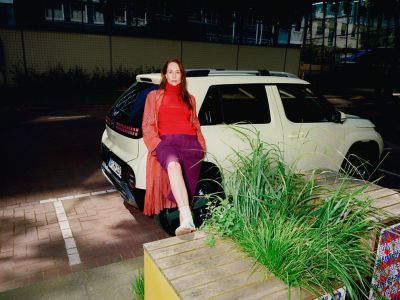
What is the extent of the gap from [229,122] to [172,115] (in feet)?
2.67

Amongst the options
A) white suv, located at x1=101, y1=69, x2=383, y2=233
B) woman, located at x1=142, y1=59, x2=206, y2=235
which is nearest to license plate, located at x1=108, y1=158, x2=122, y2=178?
white suv, located at x1=101, y1=69, x2=383, y2=233

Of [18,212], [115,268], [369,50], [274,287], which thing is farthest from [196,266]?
[369,50]

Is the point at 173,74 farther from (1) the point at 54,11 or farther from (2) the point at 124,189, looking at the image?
(1) the point at 54,11

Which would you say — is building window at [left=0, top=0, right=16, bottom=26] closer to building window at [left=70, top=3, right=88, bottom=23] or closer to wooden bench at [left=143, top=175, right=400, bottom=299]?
building window at [left=70, top=3, right=88, bottom=23]

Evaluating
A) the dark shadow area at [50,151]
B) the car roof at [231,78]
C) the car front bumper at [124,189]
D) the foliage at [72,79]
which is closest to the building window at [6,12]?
the foliage at [72,79]

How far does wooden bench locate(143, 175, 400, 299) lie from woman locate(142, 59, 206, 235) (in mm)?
910

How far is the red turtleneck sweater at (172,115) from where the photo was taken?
350 centimetres

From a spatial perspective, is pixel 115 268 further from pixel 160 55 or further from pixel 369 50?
pixel 369 50

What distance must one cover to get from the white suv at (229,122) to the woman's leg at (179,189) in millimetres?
440

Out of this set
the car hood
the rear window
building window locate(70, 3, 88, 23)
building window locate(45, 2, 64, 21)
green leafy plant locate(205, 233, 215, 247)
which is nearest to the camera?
green leafy plant locate(205, 233, 215, 247)

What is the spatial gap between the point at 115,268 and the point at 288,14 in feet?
69.8

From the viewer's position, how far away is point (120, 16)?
20250mm

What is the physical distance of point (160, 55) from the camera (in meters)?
20.0

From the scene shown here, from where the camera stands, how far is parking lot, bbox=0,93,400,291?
3580mm
